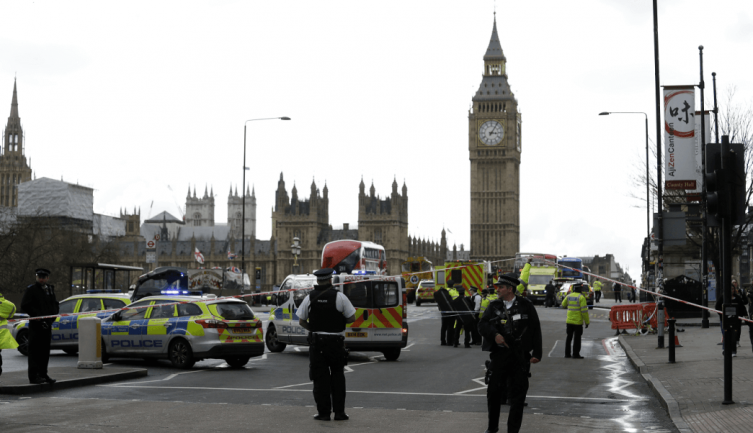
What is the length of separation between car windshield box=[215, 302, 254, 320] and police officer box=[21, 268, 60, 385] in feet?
14.7

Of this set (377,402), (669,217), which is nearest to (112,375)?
(377,402)

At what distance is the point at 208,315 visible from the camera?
17750 millimetres

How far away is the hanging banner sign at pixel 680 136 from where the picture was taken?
23.2m

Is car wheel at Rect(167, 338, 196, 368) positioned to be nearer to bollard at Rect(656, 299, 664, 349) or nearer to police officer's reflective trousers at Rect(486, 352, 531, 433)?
police officer's reflective trousers at Rect(486, 352, 531, 433)

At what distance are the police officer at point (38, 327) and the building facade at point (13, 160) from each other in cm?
17861

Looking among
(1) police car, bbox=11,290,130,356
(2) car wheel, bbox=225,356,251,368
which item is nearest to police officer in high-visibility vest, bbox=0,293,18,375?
(2) car wheel, bbox=225,356,251,368

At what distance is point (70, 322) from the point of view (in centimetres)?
2059

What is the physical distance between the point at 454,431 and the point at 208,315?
8914 mm

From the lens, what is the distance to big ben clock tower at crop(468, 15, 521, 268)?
146 metres

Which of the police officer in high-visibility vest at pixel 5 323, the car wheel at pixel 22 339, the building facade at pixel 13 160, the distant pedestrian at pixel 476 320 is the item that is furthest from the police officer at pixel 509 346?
the building facade at pixel 13 160

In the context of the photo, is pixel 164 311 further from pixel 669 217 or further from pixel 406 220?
pixel 406 220

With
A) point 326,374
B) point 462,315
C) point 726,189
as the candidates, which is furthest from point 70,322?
point 726,189

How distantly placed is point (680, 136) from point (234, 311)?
12.3 meters

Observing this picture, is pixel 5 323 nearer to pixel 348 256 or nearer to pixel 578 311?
pixel 578 311
